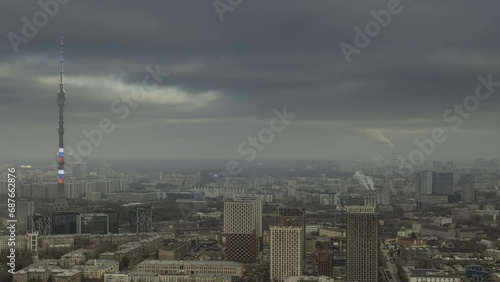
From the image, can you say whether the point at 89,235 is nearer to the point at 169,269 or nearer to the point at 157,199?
the point at 169,269

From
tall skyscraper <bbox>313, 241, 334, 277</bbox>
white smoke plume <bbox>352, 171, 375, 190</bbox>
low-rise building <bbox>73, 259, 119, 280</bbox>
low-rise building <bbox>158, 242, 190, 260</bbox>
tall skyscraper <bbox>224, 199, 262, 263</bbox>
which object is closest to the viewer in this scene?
tall skyscraper <bbox>313, 241, 334, 277</bbox>

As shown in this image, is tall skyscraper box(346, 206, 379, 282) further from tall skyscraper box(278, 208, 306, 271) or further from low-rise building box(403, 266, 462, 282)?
tall skyscraper box(278, 208, 306, 271)

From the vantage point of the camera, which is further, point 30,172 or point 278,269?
point 30,172

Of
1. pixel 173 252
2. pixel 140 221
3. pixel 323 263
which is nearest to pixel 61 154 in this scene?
pixel 140 221

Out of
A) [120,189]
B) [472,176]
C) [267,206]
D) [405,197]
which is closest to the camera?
[267,206]

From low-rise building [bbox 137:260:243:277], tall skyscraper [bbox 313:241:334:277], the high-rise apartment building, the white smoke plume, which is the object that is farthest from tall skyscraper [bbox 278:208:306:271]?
the high-rise apartment building

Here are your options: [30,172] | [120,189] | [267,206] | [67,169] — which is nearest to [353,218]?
[267,206]
